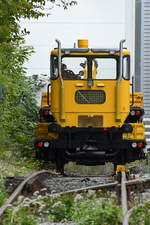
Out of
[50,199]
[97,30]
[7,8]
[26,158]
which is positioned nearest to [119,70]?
[7,8]

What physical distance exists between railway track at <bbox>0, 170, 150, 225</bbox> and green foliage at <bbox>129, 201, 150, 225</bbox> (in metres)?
0.07

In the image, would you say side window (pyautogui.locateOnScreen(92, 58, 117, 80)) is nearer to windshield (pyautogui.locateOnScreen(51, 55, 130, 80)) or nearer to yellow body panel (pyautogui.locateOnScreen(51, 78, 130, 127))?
windshield (pyautogui.locateOnScreen(51, 55, 130, 80))

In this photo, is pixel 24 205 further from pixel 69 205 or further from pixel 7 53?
pixel 7 53

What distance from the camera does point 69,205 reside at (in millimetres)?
8469

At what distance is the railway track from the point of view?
9.51 metres

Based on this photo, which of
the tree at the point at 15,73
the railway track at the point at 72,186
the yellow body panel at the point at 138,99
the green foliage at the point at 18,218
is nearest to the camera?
the green foliage at the point at 18,218

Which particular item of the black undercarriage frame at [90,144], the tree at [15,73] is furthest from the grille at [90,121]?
the tree at [15,73]

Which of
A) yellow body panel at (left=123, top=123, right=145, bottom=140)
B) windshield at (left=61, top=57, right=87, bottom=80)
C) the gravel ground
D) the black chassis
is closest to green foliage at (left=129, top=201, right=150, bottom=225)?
the gravel ground

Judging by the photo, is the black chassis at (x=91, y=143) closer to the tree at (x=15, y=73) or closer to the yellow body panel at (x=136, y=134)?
the yellow body panel at (x=136, y=134)

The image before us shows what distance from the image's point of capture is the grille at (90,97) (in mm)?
15609

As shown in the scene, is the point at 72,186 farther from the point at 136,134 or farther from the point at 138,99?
the point at 138,99

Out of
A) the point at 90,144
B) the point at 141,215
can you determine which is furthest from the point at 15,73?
the point at 141,215

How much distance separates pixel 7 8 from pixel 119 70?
3.48 metres

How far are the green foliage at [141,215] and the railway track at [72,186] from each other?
67mm
